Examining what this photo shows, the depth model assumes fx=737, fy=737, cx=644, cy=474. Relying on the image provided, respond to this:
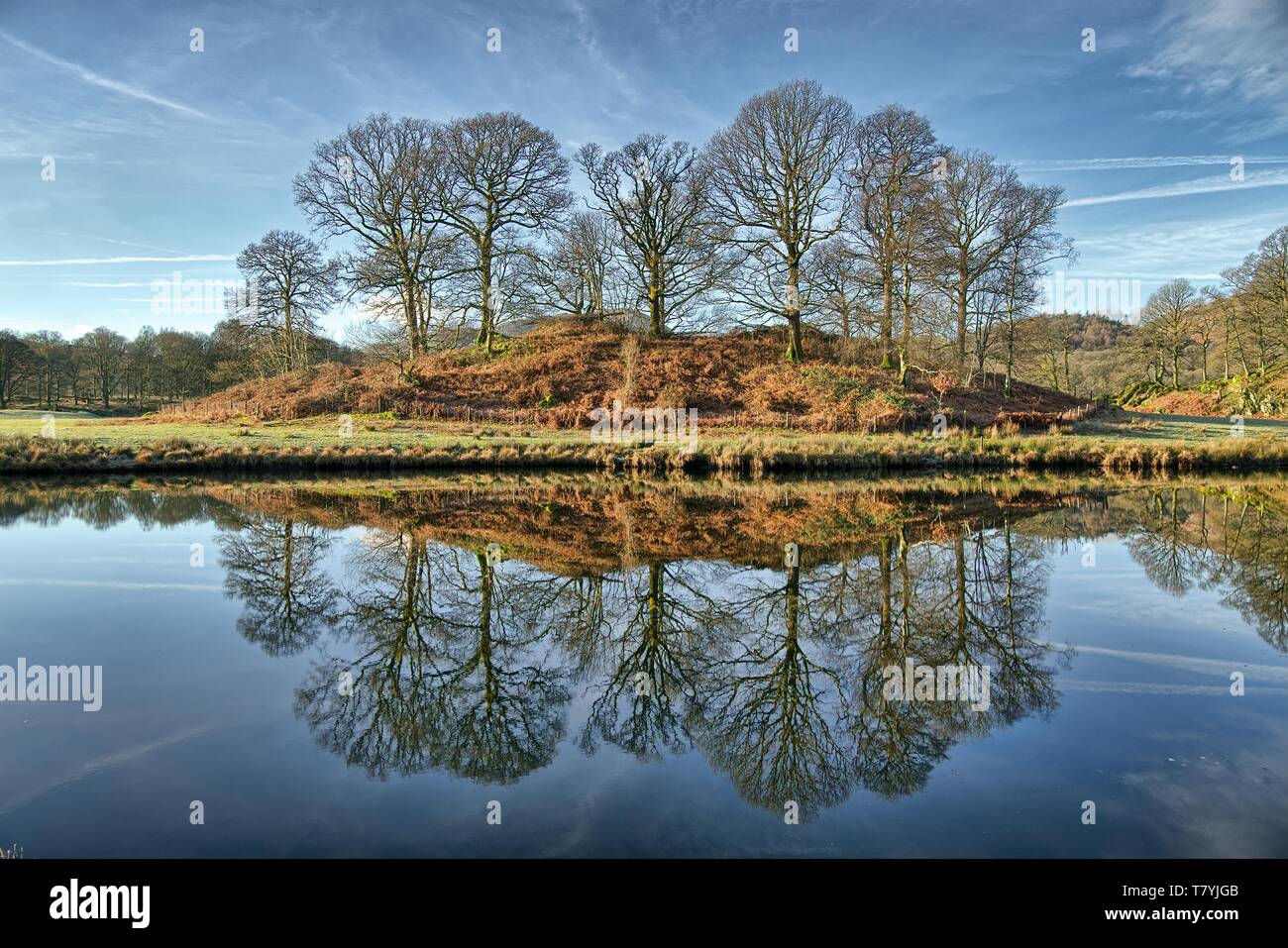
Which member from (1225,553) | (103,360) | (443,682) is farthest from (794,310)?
(103,360)

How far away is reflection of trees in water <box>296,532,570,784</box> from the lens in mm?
4645

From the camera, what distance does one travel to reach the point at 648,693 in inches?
221

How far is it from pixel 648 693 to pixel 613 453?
17.0m

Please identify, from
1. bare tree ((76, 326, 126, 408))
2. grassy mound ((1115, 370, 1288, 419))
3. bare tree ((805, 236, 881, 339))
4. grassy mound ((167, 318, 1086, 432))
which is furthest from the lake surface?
bare tree ((76, 326, 126, 408))

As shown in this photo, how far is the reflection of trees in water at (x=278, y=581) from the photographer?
713 cm

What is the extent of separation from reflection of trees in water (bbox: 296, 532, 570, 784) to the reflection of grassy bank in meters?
13.0

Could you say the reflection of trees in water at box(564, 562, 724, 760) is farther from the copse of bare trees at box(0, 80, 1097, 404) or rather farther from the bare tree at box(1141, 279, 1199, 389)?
the bare tree at box(1141, 279, 1199, 389)

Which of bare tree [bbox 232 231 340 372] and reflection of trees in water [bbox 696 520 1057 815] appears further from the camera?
bare tree [bbox 232 231 340 372]

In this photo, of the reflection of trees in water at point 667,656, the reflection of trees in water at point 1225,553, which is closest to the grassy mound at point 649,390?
the reflection of trees in water at point 1225,553

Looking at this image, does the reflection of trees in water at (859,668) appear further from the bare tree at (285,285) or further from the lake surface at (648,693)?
the bare tree at (285,285)
